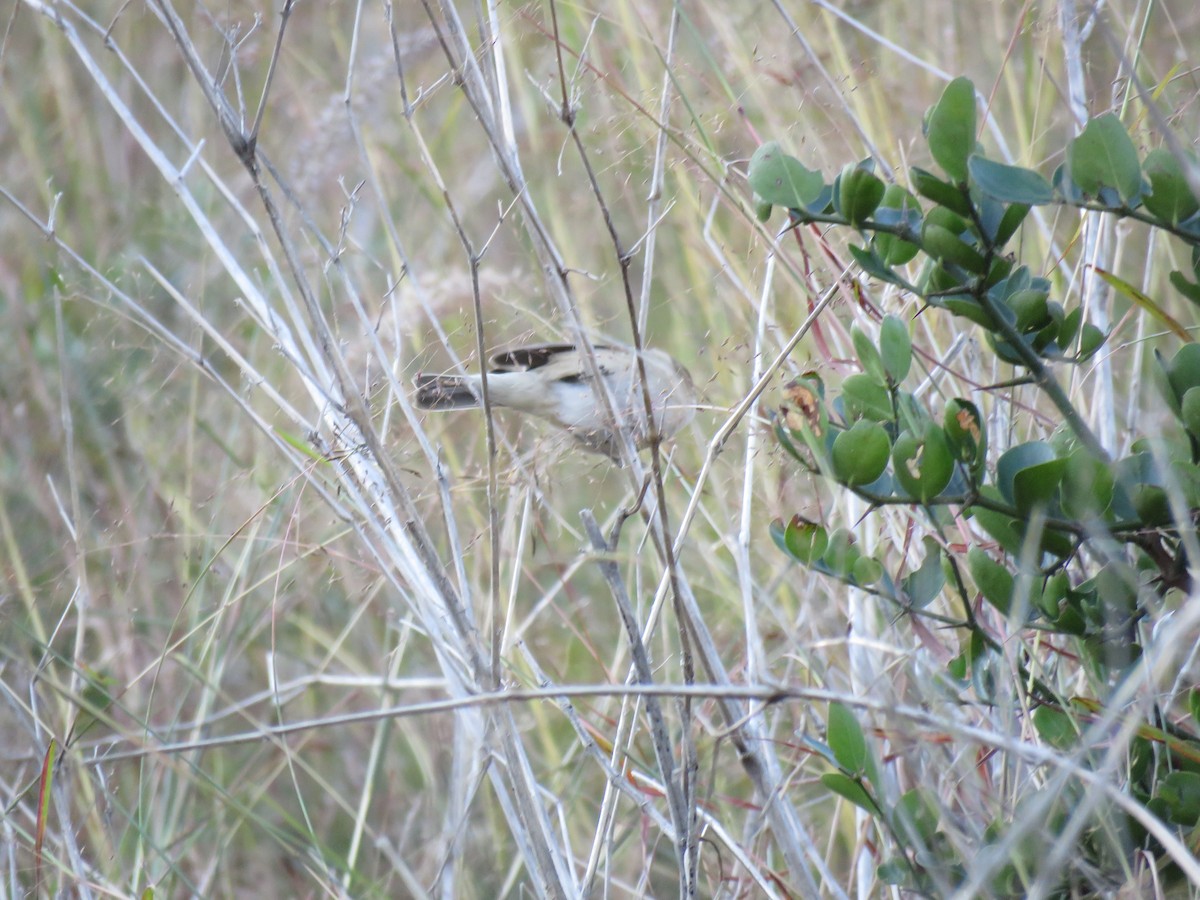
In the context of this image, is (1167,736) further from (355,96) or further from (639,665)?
(355,96)

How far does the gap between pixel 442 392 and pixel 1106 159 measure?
81 cm

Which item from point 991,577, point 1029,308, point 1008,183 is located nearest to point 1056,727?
point 991,577

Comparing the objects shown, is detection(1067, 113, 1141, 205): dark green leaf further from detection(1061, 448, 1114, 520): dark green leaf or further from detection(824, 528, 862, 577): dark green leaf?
detection(824, 528, 862, 577): dark green leaf

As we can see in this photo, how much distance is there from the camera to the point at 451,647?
3.80 feet

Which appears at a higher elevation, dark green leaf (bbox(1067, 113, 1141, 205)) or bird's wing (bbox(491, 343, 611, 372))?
dark green leaf (bbox(1067, 113, 1141, 205))

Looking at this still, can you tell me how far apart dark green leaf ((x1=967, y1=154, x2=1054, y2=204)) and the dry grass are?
18cm

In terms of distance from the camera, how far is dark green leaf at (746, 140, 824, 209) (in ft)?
2.94

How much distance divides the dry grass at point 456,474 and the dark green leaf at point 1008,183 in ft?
0.59

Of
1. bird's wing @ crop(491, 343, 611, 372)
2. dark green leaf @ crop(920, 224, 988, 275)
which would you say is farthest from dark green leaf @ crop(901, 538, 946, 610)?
bird's wing @ crop(491, 343, 611, 372)

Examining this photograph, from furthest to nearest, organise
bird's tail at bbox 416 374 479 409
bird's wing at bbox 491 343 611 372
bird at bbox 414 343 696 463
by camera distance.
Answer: bird's wing at bbox 491 343 611 372 < bird at bbox 414 343 696 463 < bird's tail at bbox 416 374 479 409

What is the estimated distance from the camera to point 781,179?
91cm

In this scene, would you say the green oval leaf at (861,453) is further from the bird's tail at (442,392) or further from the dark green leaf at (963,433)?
the bird's tail at (442,392)

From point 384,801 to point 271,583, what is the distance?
500 millimetres

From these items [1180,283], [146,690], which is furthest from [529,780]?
[146,690]
